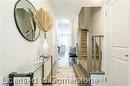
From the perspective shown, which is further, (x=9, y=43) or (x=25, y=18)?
(x=25, y=18)

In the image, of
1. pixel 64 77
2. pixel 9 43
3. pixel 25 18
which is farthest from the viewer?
pixel 64 77

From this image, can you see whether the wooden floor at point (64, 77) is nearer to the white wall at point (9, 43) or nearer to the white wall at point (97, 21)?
the white wall at point (97, 21)

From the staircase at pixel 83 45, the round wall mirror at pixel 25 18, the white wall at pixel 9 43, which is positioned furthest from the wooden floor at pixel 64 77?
the white wall at pixel 9 43

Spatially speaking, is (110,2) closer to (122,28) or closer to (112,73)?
(122,28)

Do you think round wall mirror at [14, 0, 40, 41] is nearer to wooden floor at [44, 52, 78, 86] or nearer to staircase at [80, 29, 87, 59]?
wooden floor at [44, 52, 78, 86]

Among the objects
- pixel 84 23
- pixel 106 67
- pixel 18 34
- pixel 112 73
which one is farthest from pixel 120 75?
pixel 84 23

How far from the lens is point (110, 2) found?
10.9 ft

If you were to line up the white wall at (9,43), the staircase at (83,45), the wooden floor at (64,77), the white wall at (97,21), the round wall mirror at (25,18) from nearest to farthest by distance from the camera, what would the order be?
the white wall at (9,43) → the round wall mirror at (25,18) → the wooden floor at (64,77) → the white wall at (97,21) → the staircase at (83,45)

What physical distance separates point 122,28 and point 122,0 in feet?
1.46

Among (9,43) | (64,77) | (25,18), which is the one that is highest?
(25,18)

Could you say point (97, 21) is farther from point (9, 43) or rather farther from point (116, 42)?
point (9, 43)

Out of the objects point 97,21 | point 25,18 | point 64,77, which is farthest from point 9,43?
point 97,21

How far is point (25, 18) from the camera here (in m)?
2.85

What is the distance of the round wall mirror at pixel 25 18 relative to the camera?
2.41 metres
